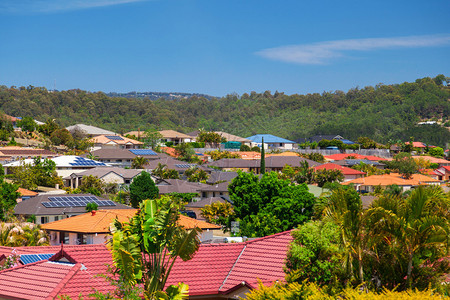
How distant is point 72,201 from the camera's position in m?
46.1

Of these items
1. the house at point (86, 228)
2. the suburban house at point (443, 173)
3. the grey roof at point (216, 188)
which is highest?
the house at point (86, 228)

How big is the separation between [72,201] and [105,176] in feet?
71.0

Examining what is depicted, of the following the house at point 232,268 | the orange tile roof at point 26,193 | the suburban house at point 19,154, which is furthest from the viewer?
the suburban house at point 19,154

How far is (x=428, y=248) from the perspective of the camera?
1559 cm

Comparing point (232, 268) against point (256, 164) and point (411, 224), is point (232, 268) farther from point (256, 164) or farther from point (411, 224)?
point (256, 164)

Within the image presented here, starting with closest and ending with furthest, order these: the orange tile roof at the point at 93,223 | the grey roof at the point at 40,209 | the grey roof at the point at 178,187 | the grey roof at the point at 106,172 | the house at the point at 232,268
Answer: the house at the point at 232,268
the orange tile roof at the point at 93,223
the grey roof at the point at 40,209
the grey roof at the point at 178,187
the grey roof at the point at 106,172

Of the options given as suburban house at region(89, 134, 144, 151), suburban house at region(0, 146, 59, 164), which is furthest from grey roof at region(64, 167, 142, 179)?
suburban house at region(89, 134, 144, 151)

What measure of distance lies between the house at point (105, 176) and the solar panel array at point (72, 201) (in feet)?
63.1

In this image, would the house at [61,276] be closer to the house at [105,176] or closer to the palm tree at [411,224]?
the palm tree at [411,224]

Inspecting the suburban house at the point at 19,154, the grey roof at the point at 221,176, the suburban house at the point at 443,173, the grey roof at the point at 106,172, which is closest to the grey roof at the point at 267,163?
the grey roof at the point at 221,176

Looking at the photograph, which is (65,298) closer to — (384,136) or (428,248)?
(428,248)

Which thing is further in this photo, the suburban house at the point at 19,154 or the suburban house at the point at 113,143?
the suburban house at the point at 113,143

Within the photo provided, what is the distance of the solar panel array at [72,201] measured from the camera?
44878 mm

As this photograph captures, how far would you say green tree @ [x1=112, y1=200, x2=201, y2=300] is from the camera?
14.3 metres
